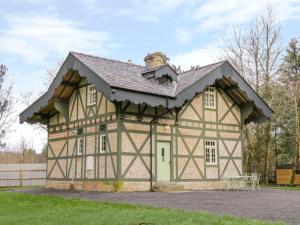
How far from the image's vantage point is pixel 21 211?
36.4 ft

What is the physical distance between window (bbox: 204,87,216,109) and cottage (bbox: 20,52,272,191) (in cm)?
5

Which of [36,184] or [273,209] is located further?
[36,184]

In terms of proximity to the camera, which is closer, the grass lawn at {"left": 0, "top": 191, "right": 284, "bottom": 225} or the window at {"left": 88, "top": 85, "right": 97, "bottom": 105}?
the grass lawn at {"left": 0, "top": 191, "right": 284, "bottom": 225}

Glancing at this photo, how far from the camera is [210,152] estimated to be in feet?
67.2

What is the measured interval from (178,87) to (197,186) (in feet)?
15.6

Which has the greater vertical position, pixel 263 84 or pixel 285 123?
pixel 263 84

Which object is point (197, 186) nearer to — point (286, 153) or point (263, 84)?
point (263, 84)

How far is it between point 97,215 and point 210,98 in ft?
41.8

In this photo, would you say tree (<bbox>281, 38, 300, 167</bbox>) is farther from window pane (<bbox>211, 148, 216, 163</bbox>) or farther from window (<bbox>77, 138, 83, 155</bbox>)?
window (<bbox>77, 138, 83, 155</bbox>)

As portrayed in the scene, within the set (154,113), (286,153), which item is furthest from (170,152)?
(286,153)

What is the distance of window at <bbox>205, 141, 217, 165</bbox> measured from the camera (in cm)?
2028

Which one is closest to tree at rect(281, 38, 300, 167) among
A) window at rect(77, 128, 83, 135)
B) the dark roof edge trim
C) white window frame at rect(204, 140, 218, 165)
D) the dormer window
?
white window frame at rect(204, 140, 218, 165)

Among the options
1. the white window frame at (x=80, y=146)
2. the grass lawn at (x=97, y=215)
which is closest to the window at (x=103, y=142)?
the white window frame at (x=80, y=146)

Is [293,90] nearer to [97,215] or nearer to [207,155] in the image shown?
[207,155]
